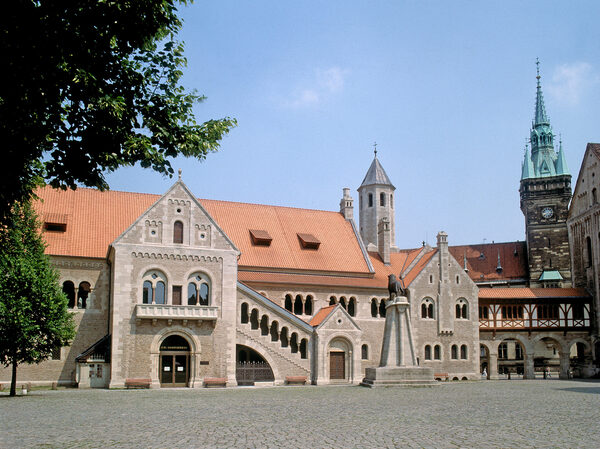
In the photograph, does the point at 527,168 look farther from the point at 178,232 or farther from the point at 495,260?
the point at 178,232

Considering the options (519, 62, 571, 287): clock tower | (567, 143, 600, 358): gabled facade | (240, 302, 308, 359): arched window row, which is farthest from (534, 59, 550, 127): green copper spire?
(240, 302, 308, 359): arched window row

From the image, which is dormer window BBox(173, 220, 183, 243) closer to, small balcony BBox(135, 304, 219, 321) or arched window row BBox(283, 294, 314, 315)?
small balcony BBox(135, 304, 219, 321)

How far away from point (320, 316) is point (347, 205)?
1453 centimetres

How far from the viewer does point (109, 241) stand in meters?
44.4

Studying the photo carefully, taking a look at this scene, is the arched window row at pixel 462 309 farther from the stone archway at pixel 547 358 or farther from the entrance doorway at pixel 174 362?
the stone archway at pixel 547 358

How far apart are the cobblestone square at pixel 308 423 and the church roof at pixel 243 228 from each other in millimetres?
18737

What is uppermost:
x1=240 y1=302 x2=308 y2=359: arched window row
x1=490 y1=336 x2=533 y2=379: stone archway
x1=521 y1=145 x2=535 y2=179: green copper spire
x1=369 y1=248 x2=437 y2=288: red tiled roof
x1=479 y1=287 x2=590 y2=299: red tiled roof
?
x1=521 y1=145 x2=535 y2=179: green copper spire

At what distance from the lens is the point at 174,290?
41219 millimetres

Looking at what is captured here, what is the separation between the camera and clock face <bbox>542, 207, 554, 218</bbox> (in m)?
85.6

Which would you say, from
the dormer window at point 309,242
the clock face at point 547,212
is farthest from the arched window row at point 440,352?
the clock face at point 547,212

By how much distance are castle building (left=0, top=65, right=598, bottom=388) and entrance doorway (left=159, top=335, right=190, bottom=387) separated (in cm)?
7

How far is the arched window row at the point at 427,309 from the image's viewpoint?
172 feet

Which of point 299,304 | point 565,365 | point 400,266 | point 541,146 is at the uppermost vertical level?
point 541,146

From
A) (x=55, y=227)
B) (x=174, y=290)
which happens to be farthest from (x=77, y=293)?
(x=174, y=290)
